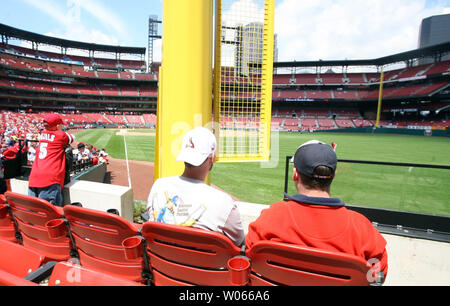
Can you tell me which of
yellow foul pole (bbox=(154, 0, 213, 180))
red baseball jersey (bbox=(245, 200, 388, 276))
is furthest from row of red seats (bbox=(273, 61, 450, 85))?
red baseball jersey (bbox=(245, 200, 388, 276))

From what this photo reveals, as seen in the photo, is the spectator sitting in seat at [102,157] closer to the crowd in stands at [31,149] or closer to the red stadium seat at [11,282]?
the crowd in stands at [31,149]

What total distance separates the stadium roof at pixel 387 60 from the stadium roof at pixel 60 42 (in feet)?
148

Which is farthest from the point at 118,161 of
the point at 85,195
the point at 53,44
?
the point at 53,44

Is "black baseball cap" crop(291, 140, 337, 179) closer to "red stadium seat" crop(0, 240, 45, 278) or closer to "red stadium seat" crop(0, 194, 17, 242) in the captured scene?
"red stadium seat" crop(0, 240, 45, 278)

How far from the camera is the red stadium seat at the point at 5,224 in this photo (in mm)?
2182

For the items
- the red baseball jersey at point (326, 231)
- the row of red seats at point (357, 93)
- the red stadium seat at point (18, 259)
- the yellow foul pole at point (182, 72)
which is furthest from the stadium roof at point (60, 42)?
the red baseball jersey at point (326, 231)

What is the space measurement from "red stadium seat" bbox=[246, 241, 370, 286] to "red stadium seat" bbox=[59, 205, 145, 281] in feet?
2.88

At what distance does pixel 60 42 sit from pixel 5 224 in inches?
3148

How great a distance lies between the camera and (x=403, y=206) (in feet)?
19.2

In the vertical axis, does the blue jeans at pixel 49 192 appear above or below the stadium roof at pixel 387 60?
below

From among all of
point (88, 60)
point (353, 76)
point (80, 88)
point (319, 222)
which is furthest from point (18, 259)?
point (88, 60)

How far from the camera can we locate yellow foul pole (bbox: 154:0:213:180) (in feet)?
7.46
